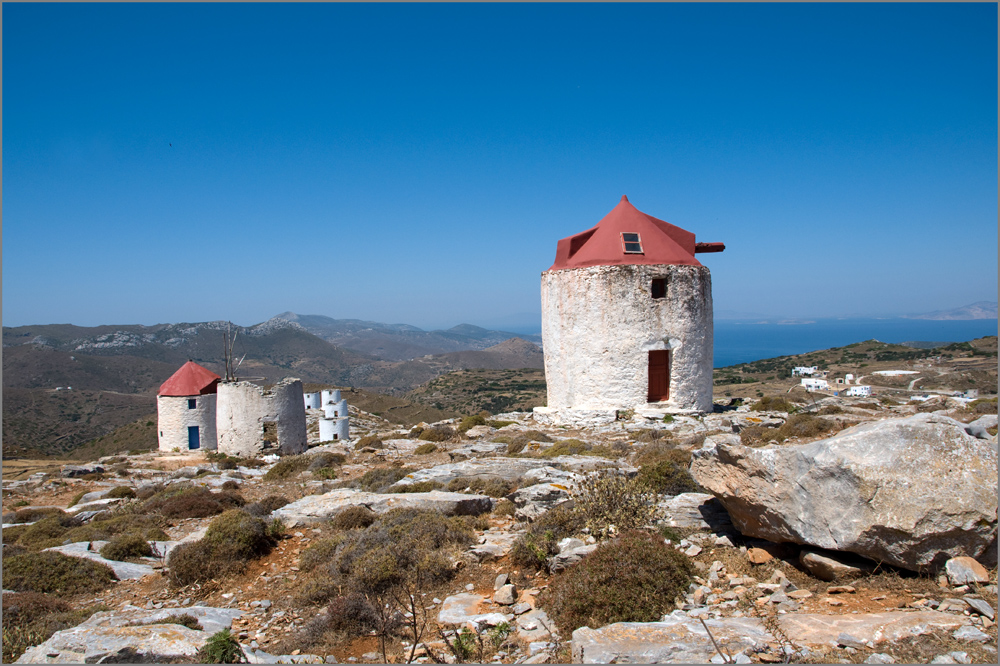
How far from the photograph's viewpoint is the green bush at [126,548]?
6.70 m

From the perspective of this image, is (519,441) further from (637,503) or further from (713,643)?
(713,643)

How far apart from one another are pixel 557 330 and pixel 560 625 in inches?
459

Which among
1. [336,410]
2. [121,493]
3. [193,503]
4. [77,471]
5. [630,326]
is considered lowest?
[77,471]

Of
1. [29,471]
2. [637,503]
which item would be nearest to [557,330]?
[637,503]

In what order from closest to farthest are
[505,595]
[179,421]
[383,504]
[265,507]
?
[505,595] < [383,504] < [265,507] < [179,421]

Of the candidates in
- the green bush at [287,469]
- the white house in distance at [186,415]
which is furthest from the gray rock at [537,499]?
the white house in distance at [186,415]

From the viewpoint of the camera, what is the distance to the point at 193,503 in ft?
29.6

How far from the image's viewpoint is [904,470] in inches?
151

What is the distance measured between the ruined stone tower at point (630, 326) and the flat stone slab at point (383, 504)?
7660 millimetres

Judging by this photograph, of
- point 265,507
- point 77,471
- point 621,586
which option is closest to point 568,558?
point 621,586

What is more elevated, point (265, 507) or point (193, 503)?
point (265, 507)

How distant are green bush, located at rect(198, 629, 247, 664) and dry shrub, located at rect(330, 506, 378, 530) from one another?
10.1 ft

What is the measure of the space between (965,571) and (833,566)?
778 mm

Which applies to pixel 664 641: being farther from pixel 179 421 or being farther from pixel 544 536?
pixel 179 421
